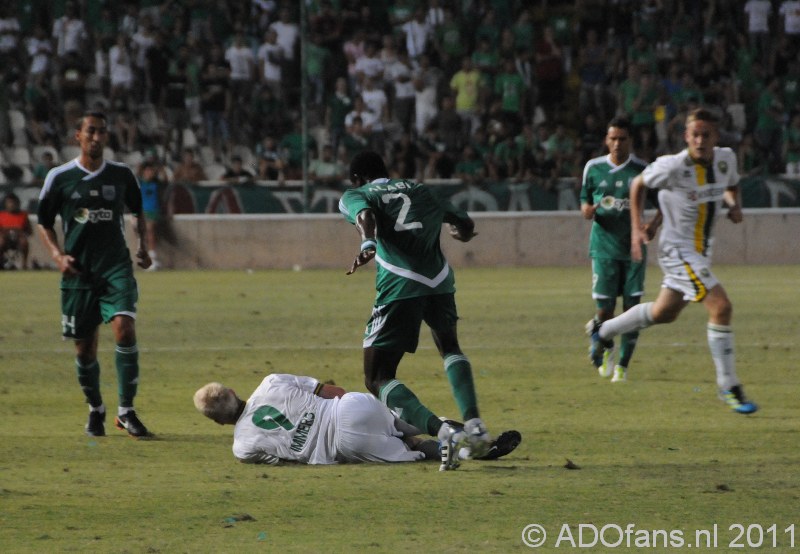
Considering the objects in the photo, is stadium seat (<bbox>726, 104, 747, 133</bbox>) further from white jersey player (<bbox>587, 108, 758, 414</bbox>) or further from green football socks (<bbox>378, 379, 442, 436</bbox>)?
green football socks (<bbox>378, 379, 442, 436</bbox>)

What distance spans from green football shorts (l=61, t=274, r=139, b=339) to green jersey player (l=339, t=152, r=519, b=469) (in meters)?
2.14

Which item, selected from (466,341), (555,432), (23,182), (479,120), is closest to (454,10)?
(479,120)

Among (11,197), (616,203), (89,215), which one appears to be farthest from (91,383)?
(11,197)

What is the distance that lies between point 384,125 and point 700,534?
880 inches

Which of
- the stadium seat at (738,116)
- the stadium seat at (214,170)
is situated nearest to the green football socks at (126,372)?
the stadium seat at (214,170)

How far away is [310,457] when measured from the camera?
8.40 m

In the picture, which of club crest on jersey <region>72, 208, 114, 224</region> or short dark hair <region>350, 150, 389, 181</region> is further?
club crest on jersey <region>72, 208, 114, 224</region>

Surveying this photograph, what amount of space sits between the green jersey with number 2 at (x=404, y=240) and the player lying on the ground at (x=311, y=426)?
0.66 m

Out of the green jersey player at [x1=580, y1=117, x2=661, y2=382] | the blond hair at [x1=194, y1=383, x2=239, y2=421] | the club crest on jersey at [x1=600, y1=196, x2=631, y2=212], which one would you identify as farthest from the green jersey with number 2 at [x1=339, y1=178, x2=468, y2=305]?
the club crest on jersey at [x1=600, y1=196, x2=631, y2=212]

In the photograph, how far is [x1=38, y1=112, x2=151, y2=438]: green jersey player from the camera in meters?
9.67

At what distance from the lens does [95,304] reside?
9734 mm

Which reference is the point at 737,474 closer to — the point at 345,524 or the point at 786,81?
the point at 345,524

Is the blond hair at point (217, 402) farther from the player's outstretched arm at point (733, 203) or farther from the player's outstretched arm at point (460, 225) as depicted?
the player's outstretched arm at point (733, 203)

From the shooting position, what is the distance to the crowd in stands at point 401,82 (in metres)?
27.8
